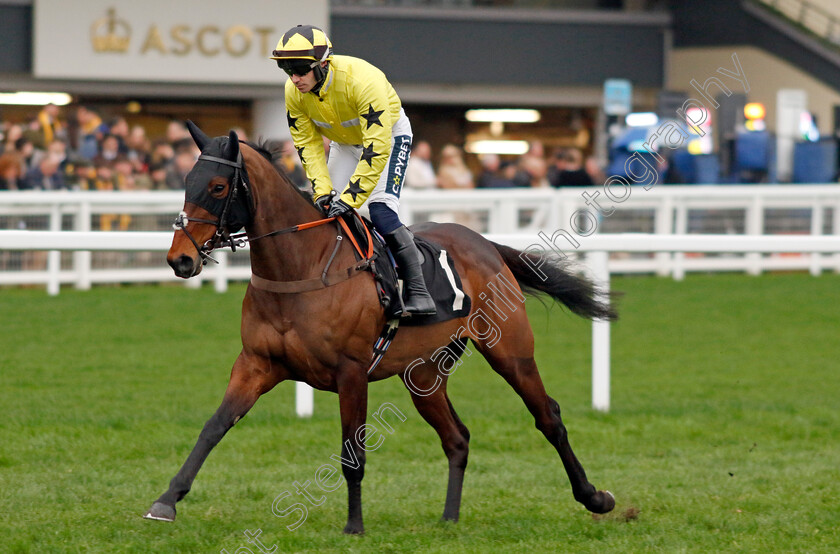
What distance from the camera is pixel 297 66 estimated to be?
4.52 meters

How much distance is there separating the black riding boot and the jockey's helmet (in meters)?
0.74

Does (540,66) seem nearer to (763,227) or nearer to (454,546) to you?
(763,227)

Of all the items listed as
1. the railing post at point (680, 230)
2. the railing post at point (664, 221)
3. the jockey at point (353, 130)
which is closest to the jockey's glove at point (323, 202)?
the jockey at point (353, 130)

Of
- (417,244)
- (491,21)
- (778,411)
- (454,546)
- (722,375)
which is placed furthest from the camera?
(491,21)

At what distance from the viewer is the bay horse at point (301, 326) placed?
168 inches

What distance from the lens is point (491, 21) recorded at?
2111cm

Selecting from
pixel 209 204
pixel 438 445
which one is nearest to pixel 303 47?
pixel 209 204

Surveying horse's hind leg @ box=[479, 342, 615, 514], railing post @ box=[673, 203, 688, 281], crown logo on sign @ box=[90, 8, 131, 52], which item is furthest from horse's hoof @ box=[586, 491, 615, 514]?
crown logo on sign @ box=[90, 8, 131, 52]

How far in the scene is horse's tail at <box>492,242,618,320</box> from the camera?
557 centimetres

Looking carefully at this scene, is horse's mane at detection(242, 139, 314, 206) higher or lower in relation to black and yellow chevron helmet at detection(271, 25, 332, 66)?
lower

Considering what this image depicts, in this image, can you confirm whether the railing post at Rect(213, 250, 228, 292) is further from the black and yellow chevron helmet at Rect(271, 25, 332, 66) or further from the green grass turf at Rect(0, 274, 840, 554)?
the black and yellow chevron helmet at Rect(271, 25, 332, 66)

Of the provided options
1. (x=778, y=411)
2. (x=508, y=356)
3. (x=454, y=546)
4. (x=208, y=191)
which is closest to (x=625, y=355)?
(x=778, y=411)

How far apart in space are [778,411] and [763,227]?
6676 millimetres

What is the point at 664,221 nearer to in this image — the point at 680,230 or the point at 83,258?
the point at 680,230
